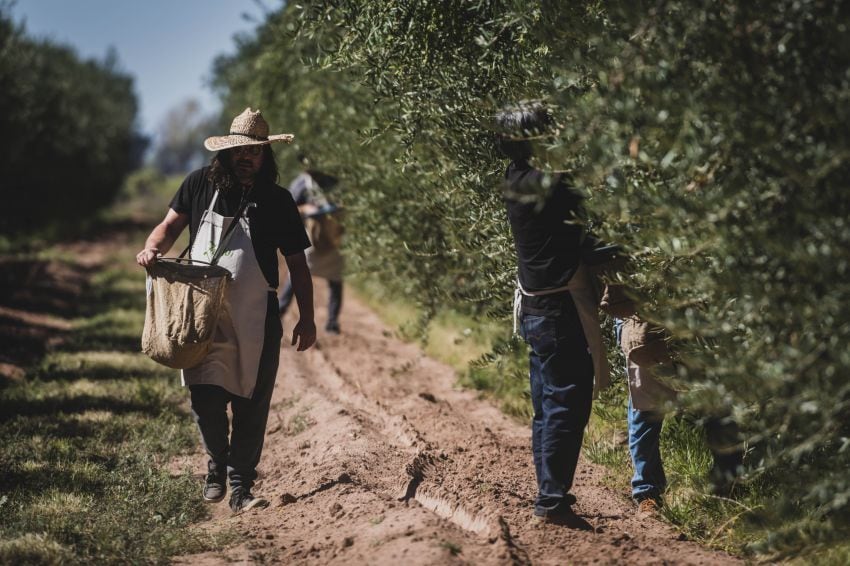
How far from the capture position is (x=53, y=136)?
2491 centimetres

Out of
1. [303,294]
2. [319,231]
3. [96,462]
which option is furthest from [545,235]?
[319,231]

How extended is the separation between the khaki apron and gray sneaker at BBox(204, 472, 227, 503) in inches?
88.0

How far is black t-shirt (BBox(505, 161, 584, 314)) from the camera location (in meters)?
4.31

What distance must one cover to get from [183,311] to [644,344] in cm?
252

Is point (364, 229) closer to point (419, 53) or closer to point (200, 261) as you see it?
point (419, 53)

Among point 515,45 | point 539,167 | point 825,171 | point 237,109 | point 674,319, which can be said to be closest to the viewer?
point 825,171

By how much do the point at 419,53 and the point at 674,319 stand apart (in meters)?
2.68

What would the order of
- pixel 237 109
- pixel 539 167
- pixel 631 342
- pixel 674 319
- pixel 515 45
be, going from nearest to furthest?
pixel 674 319, pixel 539 167, pixel 631 342, pixel 515 45, pixel 237 109

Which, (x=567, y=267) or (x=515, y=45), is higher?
(x=515, y=45)

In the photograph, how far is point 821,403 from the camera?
3230 millimetres

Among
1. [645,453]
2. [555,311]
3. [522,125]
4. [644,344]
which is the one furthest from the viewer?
[645,453]

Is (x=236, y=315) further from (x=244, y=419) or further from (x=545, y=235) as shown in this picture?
(x=545, y=235)

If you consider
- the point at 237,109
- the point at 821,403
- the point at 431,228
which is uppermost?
the point at 237,109

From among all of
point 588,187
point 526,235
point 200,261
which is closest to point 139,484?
point 200,261
